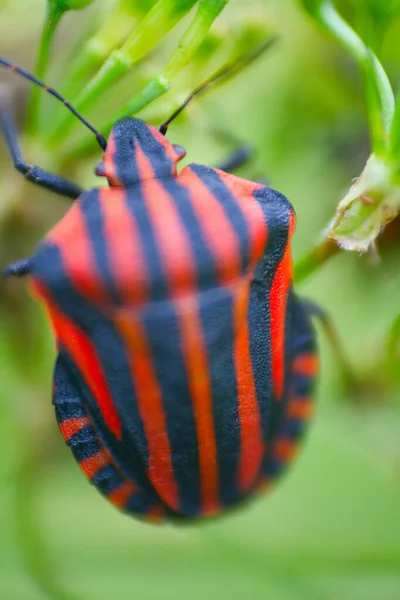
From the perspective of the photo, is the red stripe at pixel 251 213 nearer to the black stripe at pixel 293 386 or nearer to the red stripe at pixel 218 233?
the red stripe at pixel 218 233

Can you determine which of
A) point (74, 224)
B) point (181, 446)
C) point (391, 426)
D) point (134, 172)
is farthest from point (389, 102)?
point (391, 426)

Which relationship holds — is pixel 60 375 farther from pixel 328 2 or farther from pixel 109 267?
pixel 328 2

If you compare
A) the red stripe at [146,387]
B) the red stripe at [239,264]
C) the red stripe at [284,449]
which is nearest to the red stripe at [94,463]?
the red stripe at [146,387]

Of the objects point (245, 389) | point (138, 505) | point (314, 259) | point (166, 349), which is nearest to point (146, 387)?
point (166, 349)

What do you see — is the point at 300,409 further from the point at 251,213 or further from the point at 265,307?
the point at 251,213

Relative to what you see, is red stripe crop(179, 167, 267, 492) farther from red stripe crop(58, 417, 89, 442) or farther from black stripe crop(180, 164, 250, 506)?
red stripe crop(58, 417, 89, 442)

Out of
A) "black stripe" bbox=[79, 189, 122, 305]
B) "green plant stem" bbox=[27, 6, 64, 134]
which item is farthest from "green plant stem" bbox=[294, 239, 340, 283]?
"green plant stem" bbox=[27, 6, 64, 134]
